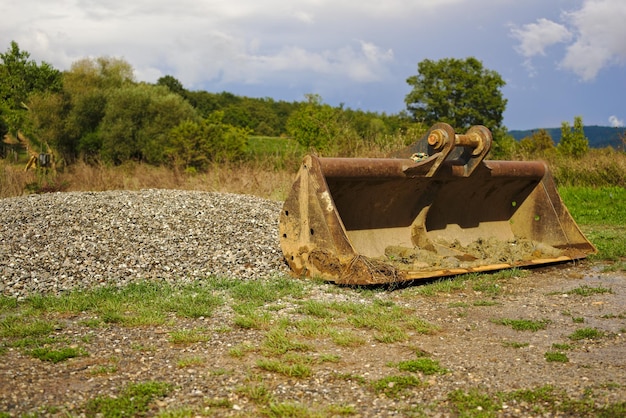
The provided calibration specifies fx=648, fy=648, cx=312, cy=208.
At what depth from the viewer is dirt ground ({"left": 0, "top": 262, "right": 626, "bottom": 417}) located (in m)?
3.43

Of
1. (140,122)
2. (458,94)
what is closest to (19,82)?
(140,122)

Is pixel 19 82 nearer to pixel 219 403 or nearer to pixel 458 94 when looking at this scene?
pixel 458 94

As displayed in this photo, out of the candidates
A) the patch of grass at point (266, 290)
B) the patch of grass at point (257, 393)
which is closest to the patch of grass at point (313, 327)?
the patch of grass at point (266, 290)

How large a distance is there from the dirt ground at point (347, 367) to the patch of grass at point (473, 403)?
0.03m

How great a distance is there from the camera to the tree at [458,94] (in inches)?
2127

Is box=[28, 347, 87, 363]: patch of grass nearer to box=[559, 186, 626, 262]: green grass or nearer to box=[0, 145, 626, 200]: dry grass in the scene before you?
box=[559, 186, 626, 262]: green grass

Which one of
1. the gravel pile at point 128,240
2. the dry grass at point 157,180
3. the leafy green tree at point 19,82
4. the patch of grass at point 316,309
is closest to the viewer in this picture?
the patch of grass at point 316,309

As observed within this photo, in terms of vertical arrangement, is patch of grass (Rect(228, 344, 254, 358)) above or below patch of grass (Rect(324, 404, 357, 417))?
above

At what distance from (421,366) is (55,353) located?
2.33 meters

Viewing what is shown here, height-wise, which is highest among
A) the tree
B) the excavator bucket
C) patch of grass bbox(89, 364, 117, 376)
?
the tree

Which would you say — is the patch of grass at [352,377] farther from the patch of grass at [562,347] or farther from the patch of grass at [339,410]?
the patch of grass at [562,347]

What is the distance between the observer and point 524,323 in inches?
198

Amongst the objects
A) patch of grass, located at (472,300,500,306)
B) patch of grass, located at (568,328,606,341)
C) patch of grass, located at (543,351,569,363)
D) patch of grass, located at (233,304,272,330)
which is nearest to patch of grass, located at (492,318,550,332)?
patch of grass, located at (568,328,606,341)

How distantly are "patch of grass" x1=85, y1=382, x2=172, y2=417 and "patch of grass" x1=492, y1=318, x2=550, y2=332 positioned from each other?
273cm
